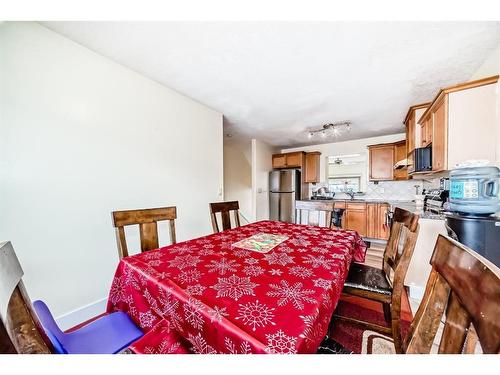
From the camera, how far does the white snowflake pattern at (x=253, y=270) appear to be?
0.87 meters

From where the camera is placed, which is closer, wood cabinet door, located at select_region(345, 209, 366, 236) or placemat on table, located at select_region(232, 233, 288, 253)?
placemat on table, located at select_region(232, 233, 288, 253)

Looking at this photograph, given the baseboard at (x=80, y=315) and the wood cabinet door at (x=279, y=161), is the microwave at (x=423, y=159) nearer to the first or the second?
the wood cabinet door at (x=279, y=161)

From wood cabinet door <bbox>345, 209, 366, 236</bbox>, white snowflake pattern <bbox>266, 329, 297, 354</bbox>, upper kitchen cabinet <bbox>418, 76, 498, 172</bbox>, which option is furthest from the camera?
wood cabinet door <bbox>345, 209, 366, 236</bbox>

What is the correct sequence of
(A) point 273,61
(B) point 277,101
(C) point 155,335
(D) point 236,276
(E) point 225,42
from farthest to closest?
(B) point 277,101
(A) point 273,61
(E) point 225,42
(D) point 236,276
(C) point 155,335

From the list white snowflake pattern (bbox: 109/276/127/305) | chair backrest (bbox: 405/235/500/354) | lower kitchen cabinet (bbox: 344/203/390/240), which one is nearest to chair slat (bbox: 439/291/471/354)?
chair backrest (bbox: 405/235/500/354)

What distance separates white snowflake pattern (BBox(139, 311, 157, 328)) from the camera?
32.5 inches

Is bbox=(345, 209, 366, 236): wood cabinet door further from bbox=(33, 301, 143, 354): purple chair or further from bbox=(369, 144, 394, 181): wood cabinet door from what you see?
bbox=(33, 301, 143, 354): purple chair

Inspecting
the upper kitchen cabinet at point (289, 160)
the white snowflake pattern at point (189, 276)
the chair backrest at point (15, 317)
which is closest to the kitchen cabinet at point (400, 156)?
the upper kitchen cabinet at point (289, 160)

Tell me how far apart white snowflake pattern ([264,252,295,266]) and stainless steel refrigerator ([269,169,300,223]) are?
143 inches

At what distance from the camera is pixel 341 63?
176 centimetres

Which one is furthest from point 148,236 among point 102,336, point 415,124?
point 415,124

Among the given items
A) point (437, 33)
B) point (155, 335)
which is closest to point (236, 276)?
point (155, 335)
